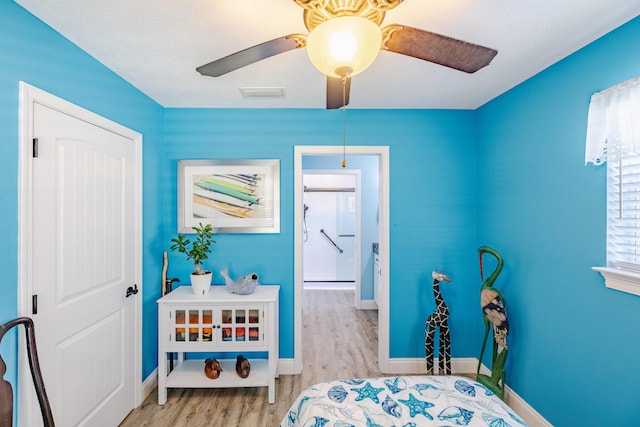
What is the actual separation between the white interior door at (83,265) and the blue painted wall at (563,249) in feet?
9.37

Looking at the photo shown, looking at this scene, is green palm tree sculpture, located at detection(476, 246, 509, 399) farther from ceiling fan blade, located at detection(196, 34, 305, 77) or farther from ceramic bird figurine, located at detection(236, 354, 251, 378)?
ceiling fan blade, located at detection(196, 34, 305, 77)

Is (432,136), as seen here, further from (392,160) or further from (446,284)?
(446,284)

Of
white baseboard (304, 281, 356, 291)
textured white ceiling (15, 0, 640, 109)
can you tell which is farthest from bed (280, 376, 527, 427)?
white baseboard (304, 281, 356, 291)

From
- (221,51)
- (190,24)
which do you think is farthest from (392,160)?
(190,24)

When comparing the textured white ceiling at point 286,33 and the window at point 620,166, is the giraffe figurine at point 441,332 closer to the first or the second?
the window at point 620,166

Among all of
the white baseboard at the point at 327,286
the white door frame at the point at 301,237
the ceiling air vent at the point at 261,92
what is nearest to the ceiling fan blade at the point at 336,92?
the ceiling air vent at the point at 261,92

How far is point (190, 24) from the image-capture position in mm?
1592

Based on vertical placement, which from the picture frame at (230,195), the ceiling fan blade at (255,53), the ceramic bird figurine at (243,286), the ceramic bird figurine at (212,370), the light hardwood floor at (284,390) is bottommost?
the light hardwood floor at (284,390)

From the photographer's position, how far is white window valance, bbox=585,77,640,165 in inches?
57.5

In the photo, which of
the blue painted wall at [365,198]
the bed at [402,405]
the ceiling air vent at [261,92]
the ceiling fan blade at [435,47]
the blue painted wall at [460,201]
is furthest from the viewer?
the blue painted wall at [365,198]

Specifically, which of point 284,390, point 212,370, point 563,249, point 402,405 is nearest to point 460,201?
point 563,249

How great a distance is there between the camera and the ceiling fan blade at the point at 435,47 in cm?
116

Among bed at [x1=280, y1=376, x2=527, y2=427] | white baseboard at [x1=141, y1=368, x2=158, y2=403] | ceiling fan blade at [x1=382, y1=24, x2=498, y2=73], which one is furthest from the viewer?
white baseboard at [x1=141, y1=368, x2=158, y2=403]

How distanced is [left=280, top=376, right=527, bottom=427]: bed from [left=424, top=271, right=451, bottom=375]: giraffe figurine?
3.26 ft
